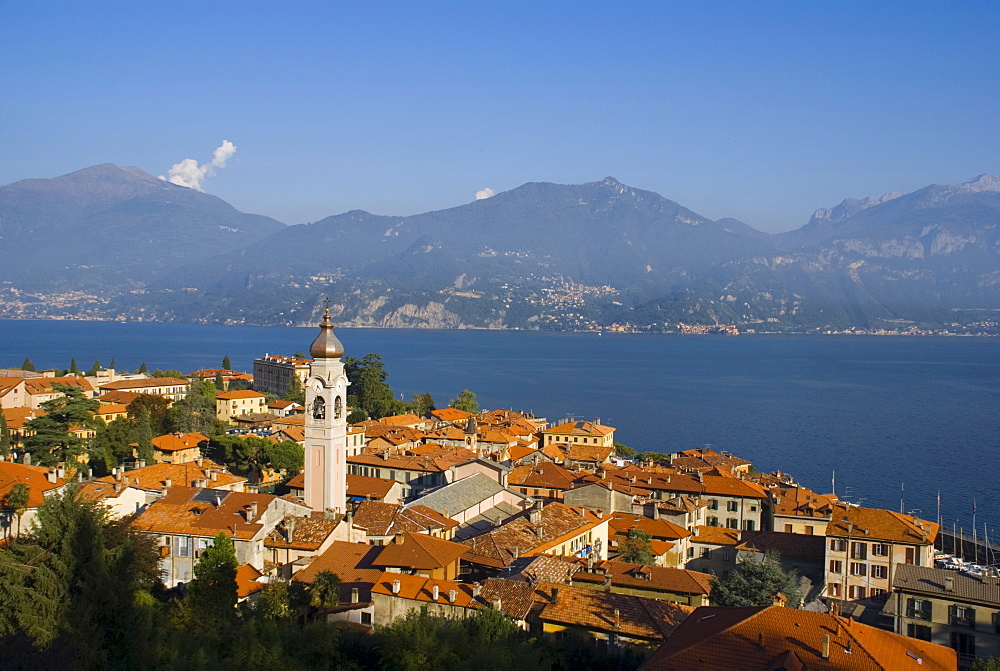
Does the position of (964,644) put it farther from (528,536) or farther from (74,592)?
(74,592)

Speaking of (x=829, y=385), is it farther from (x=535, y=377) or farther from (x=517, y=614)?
(x=517, y=614)

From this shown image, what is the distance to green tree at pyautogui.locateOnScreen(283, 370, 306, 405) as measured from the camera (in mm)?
70088

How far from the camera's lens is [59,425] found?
38.1 meters

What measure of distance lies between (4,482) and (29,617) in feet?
45.7

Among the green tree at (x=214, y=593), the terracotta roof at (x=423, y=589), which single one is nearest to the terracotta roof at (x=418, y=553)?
the terracotta roof at (x=423, y=589)

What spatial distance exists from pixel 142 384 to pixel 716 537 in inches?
2054

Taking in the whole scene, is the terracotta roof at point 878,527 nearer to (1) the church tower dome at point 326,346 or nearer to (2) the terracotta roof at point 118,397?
(1) the church tower dome at point 326,346

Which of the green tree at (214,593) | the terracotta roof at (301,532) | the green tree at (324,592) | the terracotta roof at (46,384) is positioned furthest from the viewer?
the terracotta roof at (46,384)

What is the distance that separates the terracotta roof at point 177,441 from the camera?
42.0 m

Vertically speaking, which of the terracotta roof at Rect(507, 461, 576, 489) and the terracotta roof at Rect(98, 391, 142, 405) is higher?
the terracotta roof at Rect(98, 391, 142, 405)

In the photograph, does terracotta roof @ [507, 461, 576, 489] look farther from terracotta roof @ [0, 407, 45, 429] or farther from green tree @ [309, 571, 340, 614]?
terracotta roof @ [0, 407, 45, 429]

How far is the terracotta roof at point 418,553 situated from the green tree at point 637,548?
5767mm

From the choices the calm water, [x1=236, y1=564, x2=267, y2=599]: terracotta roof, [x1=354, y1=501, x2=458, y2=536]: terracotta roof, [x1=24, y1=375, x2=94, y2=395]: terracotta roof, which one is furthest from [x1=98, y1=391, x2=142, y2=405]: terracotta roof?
[x1=236, y1=564, x2=267, y2=599]: terracotta roof

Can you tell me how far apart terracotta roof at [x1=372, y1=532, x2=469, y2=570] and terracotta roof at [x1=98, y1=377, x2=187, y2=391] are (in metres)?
49.5
